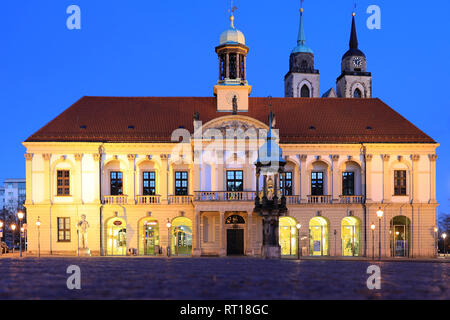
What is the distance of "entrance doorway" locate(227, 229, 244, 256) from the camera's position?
5004 centimetres

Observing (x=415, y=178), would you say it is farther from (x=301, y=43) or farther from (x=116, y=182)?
(x=301, y=43)

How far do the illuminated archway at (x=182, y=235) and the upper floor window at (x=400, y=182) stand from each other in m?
19.0

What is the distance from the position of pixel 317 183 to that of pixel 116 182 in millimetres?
18264

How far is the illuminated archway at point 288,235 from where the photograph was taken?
5165cm

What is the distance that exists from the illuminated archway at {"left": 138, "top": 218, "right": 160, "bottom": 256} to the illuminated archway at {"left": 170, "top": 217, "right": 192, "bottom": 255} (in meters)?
1.52

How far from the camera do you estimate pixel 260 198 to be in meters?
40.8

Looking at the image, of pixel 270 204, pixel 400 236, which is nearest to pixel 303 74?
pixel 400 236

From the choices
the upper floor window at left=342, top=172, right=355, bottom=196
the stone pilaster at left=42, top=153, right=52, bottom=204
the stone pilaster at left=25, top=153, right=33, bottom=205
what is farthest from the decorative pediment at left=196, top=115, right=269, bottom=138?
the stone pilaster at left=25, top=153, right=33, bottom=205

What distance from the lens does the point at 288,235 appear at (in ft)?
171

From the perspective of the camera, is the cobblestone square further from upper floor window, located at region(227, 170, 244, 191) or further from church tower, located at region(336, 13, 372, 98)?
church tower, located at region(336, 13, 372, 98)

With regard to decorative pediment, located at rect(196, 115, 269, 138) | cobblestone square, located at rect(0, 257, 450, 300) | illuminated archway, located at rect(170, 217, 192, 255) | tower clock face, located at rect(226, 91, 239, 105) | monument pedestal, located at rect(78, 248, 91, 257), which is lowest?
monument pedestal, located at rect(78, 248, 91, 257)

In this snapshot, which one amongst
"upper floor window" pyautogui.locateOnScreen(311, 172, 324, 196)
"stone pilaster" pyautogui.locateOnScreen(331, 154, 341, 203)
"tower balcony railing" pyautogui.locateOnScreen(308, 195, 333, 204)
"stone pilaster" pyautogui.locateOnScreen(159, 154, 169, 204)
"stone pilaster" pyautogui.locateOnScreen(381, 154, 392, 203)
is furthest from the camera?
"upper floor window" pyautogui.locateOnScreen(311, 172, 324, 196)

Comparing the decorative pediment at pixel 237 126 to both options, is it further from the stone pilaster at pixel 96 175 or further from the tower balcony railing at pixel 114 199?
the stone pilaster at pixel 96 175
